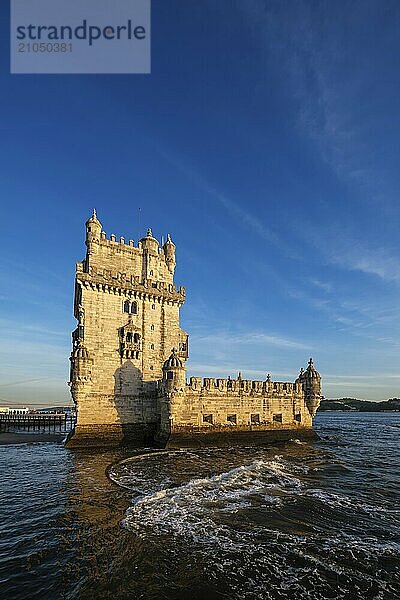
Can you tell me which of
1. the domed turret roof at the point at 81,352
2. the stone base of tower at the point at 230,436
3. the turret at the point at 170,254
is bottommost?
the stone base of tower at the point at 230,436

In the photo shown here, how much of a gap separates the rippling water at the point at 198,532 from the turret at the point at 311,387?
15749 mm

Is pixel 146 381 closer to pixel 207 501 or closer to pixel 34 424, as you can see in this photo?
pixel 207 501

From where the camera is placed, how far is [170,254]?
141 feet

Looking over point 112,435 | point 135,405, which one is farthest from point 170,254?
point 112,435

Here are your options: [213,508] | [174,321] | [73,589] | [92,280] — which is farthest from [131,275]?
[73,589]

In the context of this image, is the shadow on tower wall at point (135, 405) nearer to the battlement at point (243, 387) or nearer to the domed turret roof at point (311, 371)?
the battlement at point (243, 387)

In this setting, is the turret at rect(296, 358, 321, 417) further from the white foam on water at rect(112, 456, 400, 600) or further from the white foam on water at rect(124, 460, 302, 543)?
the white foam on water at rect(112, 456, 400, 600)

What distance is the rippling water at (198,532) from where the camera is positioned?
10.1m

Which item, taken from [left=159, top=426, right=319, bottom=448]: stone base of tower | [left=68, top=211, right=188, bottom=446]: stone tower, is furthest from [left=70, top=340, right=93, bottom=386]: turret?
[left=159, top=426, right=319, bottom=448]: stone base of tower

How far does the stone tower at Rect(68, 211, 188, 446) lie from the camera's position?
35.0m

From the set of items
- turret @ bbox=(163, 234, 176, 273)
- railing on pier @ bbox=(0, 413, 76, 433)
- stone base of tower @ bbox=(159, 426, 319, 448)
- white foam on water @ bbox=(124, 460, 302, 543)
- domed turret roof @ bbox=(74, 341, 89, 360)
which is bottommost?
railing on pier @ bbox=(0, 413, 76, 433)

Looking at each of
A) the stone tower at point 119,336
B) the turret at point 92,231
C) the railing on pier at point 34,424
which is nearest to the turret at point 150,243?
the stone tower at point 119,336

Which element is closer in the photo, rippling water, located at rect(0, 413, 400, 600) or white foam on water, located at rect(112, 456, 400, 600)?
rippling water, located at rect(0, 413, 400, 600)

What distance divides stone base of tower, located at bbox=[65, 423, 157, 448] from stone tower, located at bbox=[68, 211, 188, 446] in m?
0.09
